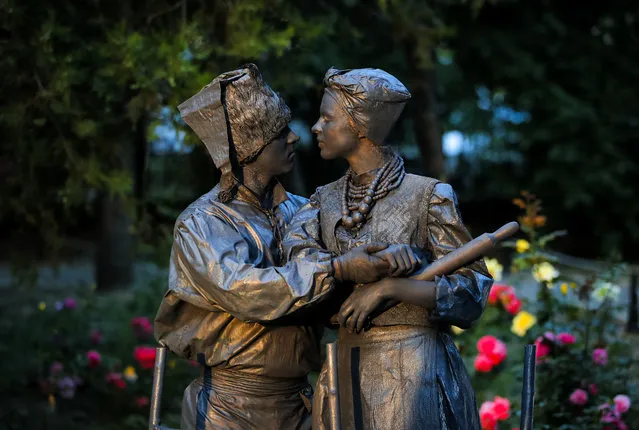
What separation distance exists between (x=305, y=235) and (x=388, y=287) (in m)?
0.43

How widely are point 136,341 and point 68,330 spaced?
57cm

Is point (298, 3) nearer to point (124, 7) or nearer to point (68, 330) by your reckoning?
point (124, 7)

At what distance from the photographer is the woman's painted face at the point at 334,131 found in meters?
4.30

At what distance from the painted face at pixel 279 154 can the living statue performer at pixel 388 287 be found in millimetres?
463

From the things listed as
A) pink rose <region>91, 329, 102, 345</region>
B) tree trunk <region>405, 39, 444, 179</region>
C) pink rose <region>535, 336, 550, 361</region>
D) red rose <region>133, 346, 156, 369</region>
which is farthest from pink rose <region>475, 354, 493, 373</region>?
tree trunk <region>405, 39, 444, 179</region>

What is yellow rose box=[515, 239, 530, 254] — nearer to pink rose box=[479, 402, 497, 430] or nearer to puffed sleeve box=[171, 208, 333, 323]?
pink rose box=[479, 402, 497, 430]

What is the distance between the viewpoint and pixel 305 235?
14.3 ft

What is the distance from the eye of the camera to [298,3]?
9.24 metres

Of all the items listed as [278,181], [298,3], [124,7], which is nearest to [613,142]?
[298,3]

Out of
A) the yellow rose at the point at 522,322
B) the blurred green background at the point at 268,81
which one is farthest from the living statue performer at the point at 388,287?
the yellow rose at the point at 522,322

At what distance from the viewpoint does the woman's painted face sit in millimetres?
4297

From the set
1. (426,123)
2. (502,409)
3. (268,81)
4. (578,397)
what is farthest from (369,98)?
(426,123)

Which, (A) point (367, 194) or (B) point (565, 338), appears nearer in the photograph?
(A) point (367, 194)

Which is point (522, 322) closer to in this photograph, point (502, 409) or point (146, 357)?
point (502, 409)
